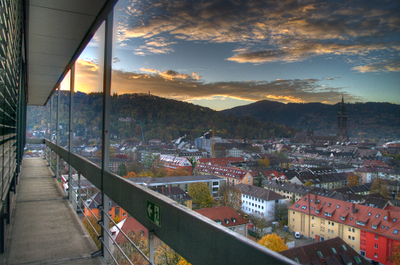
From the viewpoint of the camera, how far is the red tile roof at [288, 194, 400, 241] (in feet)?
3.65

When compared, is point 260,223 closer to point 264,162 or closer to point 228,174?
point 228,174

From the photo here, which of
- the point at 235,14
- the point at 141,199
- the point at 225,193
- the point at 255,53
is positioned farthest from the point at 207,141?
the point at 141,199

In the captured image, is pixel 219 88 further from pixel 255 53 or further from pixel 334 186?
pixel 334 186

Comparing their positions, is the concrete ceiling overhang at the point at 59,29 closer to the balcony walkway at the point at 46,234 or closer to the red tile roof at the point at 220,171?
the red tile roof at the point at 220,171

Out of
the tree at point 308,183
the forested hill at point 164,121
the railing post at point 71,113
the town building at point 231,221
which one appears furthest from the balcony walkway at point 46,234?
the tree at point 308,183

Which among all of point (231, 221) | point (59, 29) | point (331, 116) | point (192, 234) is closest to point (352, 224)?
point (231, 221)

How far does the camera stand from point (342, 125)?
62.5 inches

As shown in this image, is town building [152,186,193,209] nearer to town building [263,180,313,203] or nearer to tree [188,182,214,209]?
tree [188,182,214,209]

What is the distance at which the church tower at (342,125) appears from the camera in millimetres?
1561

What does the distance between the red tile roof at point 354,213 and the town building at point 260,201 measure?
20 cm

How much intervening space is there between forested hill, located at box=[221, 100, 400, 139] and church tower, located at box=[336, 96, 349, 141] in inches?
0.9

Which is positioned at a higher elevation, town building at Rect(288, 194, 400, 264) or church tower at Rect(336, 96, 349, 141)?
church tower at Rect(336, 96, 349, 141)

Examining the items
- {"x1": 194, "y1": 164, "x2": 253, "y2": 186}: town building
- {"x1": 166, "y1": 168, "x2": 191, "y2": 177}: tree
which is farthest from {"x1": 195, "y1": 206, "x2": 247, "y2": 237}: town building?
{"x1": 166, "y1": 168, "x2": 191, "y2": 177}: tree

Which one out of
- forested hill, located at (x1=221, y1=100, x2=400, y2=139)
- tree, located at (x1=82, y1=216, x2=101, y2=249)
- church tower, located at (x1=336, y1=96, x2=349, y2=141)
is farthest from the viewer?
tree, located at (x1=82, y1=216, x2=101, y2=249)
